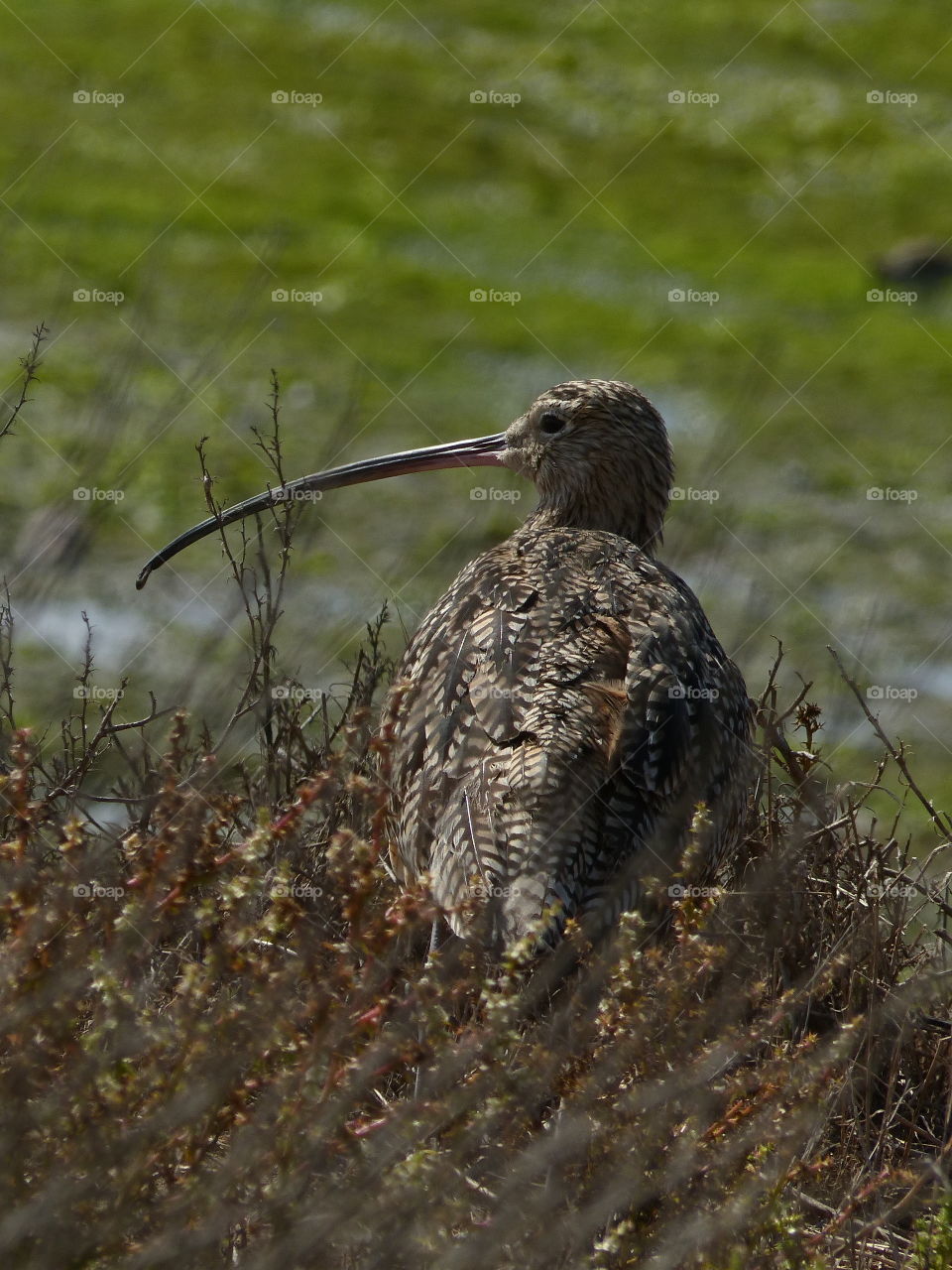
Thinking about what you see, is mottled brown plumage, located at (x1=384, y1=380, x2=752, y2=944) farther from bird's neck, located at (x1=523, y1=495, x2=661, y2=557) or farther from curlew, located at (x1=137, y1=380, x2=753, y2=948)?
bird's neck, located at (x1=523, y1=495, x2=661, y2=557)

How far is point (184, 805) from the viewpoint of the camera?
4047mm

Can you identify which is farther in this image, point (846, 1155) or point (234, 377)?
point (234, 377)

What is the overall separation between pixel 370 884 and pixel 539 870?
1.53m

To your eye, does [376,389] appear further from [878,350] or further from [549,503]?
[549,503]

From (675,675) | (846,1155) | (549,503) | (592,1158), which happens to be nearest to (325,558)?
(549,503)

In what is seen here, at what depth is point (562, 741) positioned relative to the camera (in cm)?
577

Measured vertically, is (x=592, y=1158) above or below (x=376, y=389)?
below
